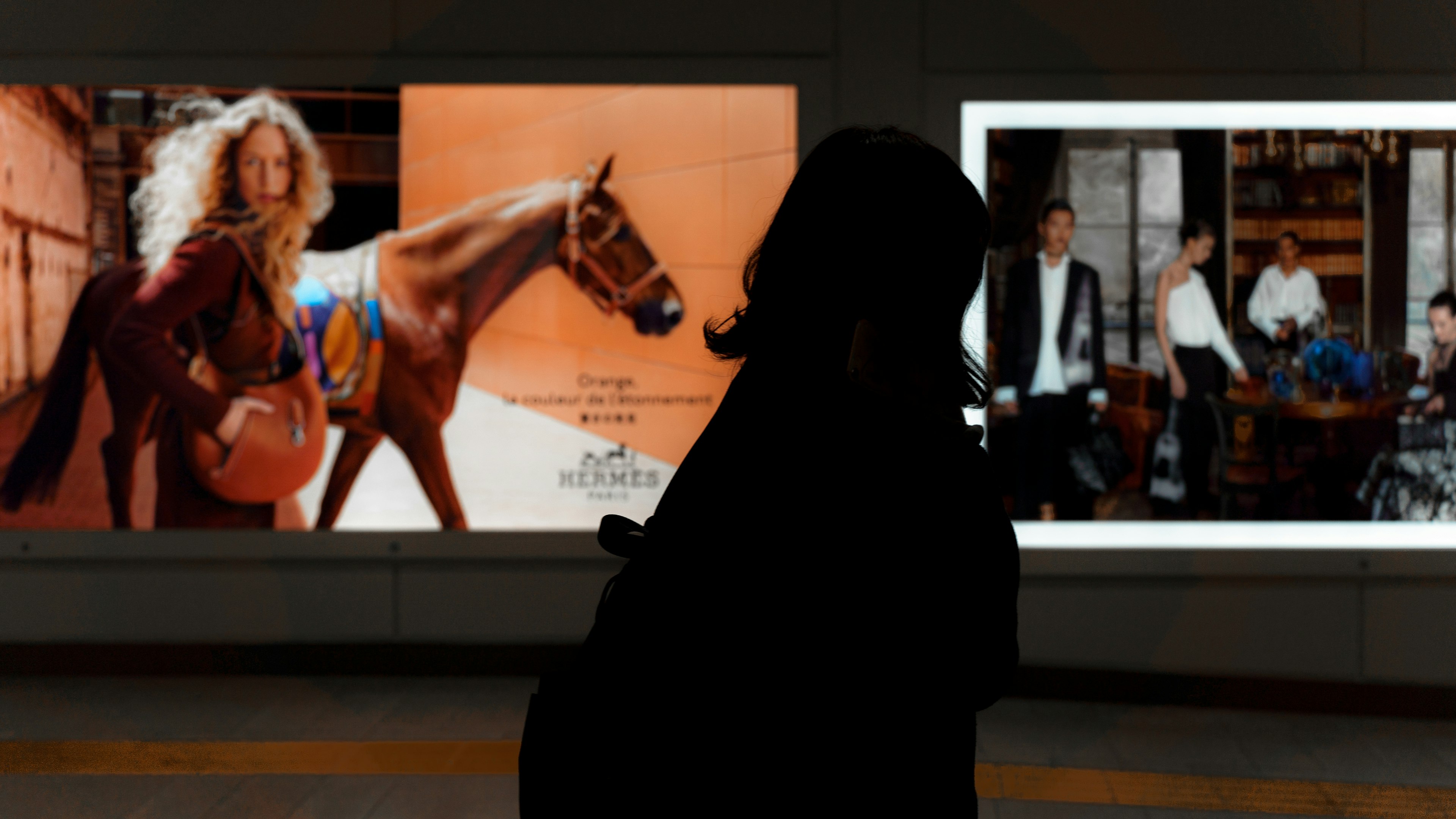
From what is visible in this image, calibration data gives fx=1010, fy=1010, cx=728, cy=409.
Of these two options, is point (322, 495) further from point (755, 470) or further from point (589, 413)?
point (755, 470)

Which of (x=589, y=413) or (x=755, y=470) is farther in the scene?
(x=589, y=413)

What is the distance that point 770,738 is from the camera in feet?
2.52

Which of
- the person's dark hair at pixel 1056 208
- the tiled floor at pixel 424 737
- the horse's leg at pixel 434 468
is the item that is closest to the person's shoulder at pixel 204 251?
the horse's leg at pixel 434 468

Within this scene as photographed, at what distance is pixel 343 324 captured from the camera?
4.52 meters

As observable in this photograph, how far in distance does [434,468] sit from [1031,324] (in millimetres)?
2752

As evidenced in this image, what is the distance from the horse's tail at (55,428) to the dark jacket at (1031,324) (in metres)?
4.11

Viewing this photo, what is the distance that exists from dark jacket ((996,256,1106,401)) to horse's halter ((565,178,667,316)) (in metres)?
1.56

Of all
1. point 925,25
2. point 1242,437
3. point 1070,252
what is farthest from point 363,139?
point 1242,437

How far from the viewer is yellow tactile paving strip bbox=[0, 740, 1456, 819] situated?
3.44 m

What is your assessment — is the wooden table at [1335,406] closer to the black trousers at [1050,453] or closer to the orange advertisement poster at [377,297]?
the black trousers at [1050,453]

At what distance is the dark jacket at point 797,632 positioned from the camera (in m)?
0.77

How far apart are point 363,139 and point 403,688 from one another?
8.03 feet

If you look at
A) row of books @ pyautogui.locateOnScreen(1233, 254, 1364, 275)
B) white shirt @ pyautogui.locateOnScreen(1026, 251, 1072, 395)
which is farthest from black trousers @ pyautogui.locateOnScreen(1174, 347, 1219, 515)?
white shirt @ pyautogui.locateOnScreen(1026, 251, 1072, 395)

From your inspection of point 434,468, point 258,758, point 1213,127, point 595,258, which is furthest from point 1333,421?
point 258,758
